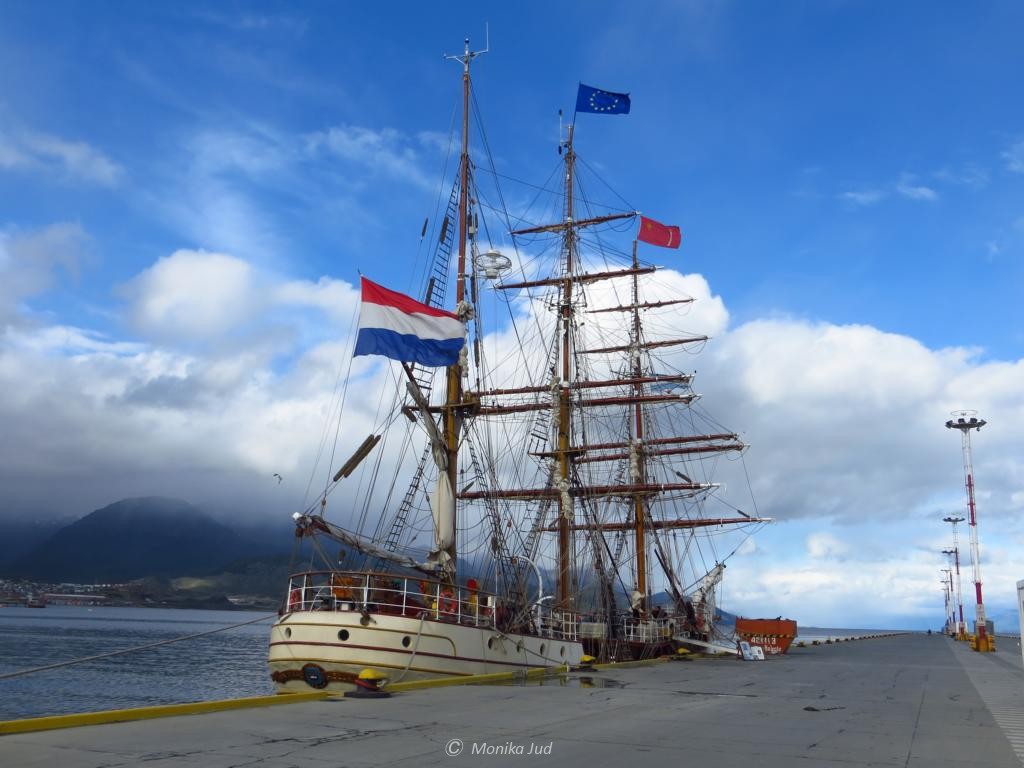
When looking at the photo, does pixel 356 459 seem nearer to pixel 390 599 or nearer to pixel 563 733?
pixel 390 599

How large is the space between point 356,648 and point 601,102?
98.8 feet

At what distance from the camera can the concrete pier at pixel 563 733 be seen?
31.2 feet

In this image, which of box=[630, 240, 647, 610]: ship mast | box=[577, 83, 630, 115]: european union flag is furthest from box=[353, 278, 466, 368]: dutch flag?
box=[630, 240, 647, 610]: ship mast

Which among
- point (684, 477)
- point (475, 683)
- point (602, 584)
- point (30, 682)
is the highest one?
point (684, 477)

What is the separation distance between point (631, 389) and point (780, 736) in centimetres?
4386

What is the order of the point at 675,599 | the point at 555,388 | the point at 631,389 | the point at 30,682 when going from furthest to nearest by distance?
the point at 631,389, the point at 675,599, the point at 555,388, the point at 30,682

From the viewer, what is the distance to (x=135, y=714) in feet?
39.7

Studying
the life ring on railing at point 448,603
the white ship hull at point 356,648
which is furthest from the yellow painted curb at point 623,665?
the white ship hull at point 356,648

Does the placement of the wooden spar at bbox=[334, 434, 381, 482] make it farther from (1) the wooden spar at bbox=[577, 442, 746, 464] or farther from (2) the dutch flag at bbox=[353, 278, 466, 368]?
(1) the wooden spar at bbox=[577, 442, 746, 464]

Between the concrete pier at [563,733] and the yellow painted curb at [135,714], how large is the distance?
277mm

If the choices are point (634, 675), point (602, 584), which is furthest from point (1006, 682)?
point (602, 584)

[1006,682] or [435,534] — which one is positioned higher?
[435,534]

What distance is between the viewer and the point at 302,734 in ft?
36.0

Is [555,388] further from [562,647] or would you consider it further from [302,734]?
[302,734]
